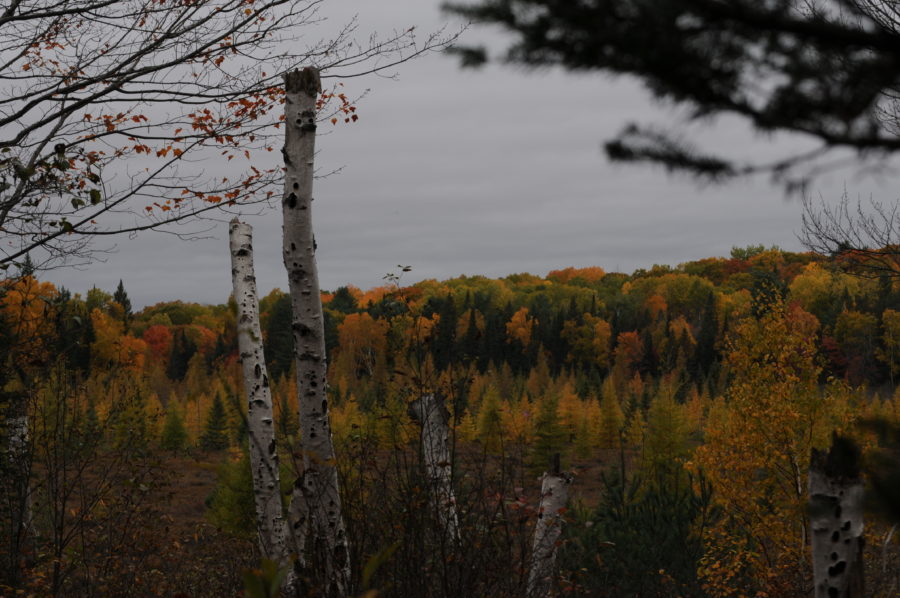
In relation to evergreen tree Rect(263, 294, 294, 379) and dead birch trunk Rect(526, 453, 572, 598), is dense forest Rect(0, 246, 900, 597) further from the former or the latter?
evergreen tree Rect(263, 294, 294, 379)

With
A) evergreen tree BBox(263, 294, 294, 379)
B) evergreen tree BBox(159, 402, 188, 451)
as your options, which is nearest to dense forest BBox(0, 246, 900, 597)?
evergreen tree BBox(159, 402, 188, 451)

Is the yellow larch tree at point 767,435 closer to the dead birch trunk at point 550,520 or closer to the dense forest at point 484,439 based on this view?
the dense forest at point 484,439

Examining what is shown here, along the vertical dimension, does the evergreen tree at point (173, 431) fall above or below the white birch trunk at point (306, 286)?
below

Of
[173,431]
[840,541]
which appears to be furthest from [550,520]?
[173,431]

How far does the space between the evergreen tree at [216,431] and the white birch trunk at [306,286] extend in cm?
3649

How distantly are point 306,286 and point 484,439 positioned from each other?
13789mm

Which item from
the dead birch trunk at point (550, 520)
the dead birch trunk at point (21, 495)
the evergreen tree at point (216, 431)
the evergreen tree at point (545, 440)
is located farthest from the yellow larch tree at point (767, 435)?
the evergreen tree at point (216, 431)

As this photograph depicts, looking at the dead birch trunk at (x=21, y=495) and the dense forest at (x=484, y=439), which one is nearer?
the dense forest at (x=484, y=439)

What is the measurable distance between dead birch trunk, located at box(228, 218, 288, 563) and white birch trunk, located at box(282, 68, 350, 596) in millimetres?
849

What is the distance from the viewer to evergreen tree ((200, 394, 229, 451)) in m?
39.3

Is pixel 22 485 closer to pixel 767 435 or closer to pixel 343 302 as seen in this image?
pixel 767 435

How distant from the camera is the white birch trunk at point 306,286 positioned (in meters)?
4.88

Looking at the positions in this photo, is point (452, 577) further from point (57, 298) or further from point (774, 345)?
point (774, 345)

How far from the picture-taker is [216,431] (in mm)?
39812
